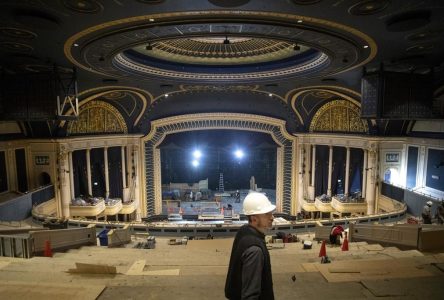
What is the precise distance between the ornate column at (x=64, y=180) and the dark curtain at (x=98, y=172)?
284 centimetres

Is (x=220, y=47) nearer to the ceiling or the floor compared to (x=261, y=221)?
nearer to the ceiling

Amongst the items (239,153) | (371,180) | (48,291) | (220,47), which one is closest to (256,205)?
(48,291)

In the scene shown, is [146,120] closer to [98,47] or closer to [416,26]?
[98,47]

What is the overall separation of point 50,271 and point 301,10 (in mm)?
6612

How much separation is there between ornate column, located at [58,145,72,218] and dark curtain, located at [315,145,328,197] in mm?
15512

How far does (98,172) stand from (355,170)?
16.5m

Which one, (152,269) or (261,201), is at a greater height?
(261,201)

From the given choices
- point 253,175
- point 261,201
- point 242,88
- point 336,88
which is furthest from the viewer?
point 253,175

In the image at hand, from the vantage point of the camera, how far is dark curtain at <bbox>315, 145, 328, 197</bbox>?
20.8 metres

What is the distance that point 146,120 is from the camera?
20219mm

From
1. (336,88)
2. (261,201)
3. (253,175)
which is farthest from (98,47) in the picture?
(253,175)

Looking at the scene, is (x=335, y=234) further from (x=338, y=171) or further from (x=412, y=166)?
(x=338, y=171)

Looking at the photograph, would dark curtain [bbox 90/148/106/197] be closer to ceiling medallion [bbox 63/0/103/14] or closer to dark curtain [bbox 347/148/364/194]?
ceiling medallion [bbox 63/0/103/14]

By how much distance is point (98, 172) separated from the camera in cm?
2011
